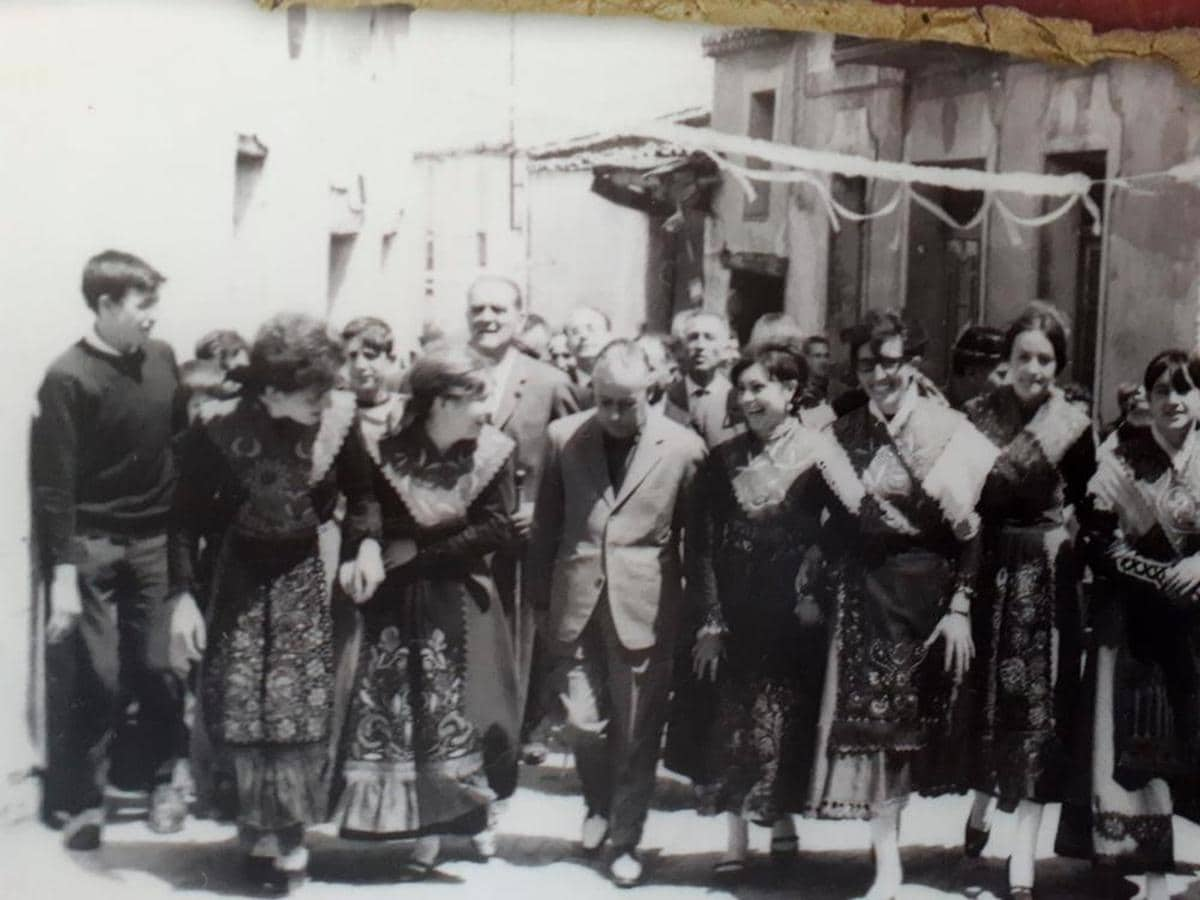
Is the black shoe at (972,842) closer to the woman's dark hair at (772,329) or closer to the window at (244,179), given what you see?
the woman's dark hair at (772,329)

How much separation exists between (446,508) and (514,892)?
0.63m

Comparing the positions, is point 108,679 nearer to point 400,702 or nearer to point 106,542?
point 106,542

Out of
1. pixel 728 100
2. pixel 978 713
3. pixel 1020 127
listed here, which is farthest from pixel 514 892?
pixel 1020 127

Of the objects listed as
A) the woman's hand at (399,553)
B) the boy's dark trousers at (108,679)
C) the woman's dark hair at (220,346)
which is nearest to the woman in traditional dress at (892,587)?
the woman's hand at (399,553)

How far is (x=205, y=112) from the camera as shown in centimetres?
213

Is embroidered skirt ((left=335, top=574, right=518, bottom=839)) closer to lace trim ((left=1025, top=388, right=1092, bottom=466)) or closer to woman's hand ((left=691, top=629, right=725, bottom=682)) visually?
woman's hand ((left=691, top=629, right=725, bottom=682))

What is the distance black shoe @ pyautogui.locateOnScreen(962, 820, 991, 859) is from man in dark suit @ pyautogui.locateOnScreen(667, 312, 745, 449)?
0.79 m

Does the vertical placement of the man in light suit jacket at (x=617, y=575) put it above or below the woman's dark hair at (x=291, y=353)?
below

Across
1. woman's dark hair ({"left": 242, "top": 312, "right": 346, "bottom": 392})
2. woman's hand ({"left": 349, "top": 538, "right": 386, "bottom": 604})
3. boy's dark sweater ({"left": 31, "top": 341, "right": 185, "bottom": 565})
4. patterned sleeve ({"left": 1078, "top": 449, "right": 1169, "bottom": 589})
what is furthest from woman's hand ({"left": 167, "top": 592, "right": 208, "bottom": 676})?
patterned sleeve ({"left": 1078, "top": 449, "right": 1169, "bottom": 589})

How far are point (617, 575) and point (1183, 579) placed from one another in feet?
3.14

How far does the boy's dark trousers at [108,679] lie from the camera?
2.13m

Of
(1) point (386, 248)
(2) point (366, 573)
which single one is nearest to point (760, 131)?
(1) point (386, 248)

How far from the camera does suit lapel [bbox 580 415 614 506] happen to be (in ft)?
7.30

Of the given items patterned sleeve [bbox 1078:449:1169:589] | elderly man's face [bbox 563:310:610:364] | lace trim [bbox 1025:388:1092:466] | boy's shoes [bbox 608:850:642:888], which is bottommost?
boy's shoes [bbox 608:850:642:888]
